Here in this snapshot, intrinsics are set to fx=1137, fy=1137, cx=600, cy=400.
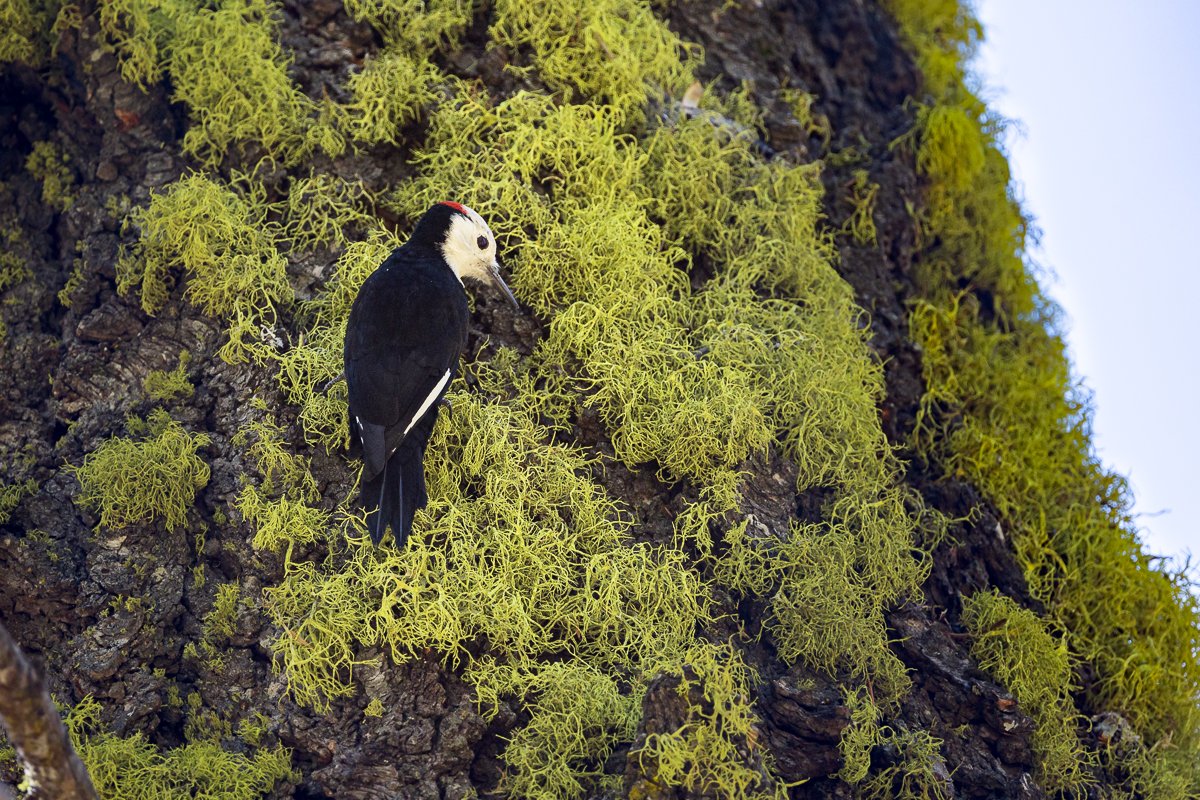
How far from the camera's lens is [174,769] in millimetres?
2436

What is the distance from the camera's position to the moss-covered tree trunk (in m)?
2.51

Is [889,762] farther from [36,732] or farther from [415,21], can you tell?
[415,21]

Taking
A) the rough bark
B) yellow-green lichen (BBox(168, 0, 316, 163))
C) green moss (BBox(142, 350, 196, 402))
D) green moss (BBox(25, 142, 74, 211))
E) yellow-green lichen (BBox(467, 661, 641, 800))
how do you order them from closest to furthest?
the rough bark < yellow-green lichen (BBox(467, 661, 641, 800)) < green moss (BBox(142, 350, 196, 402)) < yellow-green lichen (BBox(168, 0, 316, 163)) < green moss (BBox(25, 142, 74, 211))

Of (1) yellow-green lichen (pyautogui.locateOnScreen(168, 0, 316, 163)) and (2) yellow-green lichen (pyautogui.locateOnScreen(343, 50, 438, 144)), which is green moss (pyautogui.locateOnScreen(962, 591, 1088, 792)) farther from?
(1) yellow-green lichen (pyautogui.locateOnScreen(168, 0, 316, 163))

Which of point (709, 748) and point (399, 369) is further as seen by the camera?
point (399, 369)

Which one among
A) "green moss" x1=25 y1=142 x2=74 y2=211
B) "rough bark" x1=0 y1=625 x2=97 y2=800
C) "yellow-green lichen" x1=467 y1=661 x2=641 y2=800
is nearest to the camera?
"rough bark" x1=0 y1=625 x2=97 y2=800

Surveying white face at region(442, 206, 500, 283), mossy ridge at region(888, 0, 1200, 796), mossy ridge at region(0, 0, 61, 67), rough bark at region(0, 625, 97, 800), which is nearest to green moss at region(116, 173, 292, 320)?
white face at region(442, 206, 500, 283)

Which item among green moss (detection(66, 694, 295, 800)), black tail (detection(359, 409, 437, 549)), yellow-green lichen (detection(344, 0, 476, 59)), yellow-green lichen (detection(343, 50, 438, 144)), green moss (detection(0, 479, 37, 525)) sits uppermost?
yellow-green lichen (detection(344, 0, 476, 59))

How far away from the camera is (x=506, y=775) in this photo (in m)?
2.43

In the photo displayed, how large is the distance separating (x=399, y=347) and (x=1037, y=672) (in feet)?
5.89

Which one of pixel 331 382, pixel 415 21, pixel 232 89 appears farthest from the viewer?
pixel 415 21

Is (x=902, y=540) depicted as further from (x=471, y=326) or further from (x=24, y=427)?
(x=24, y=427)

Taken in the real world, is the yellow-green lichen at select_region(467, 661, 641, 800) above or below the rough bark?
above

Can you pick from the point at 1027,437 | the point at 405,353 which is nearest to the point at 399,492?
the point at 405,353
